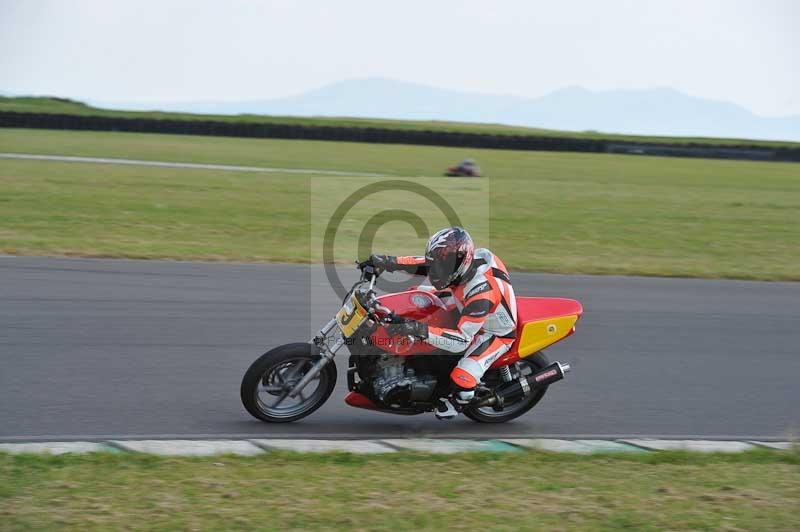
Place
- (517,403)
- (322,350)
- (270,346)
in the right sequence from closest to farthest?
(322,350)
(517,403)
(270,346)

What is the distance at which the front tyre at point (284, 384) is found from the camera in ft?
20.9

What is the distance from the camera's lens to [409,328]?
21.0 feet

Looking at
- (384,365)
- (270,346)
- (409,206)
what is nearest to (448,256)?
(384,365)

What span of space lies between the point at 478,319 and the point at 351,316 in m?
0.91

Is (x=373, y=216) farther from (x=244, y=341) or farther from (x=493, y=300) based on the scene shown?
(x=493, y=300)

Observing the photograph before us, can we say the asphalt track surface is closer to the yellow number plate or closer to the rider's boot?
the rider's boot

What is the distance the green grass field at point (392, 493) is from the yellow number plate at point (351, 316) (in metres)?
0.97

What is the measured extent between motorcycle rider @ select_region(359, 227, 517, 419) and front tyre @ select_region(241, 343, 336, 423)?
2.08 feet

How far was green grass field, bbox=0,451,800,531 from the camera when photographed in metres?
4.55

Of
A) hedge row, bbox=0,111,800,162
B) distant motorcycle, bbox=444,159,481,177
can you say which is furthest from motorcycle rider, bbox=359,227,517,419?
hedge row, bbox=0,111,800,162

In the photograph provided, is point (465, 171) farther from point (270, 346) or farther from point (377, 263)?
point (377, 263)

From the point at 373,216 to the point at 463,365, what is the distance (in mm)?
13057

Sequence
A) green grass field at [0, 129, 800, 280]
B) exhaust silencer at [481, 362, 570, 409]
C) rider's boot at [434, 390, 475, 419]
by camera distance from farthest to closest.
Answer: green grass field at [0, 129, 800, 280]
exhaust silencer at [481, 362, 570, 409]
rider's boot at [434, 390, 475, 419]

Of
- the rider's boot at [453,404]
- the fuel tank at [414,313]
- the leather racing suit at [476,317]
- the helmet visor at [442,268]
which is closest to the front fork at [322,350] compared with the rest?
the fuel tank at [414,313]
